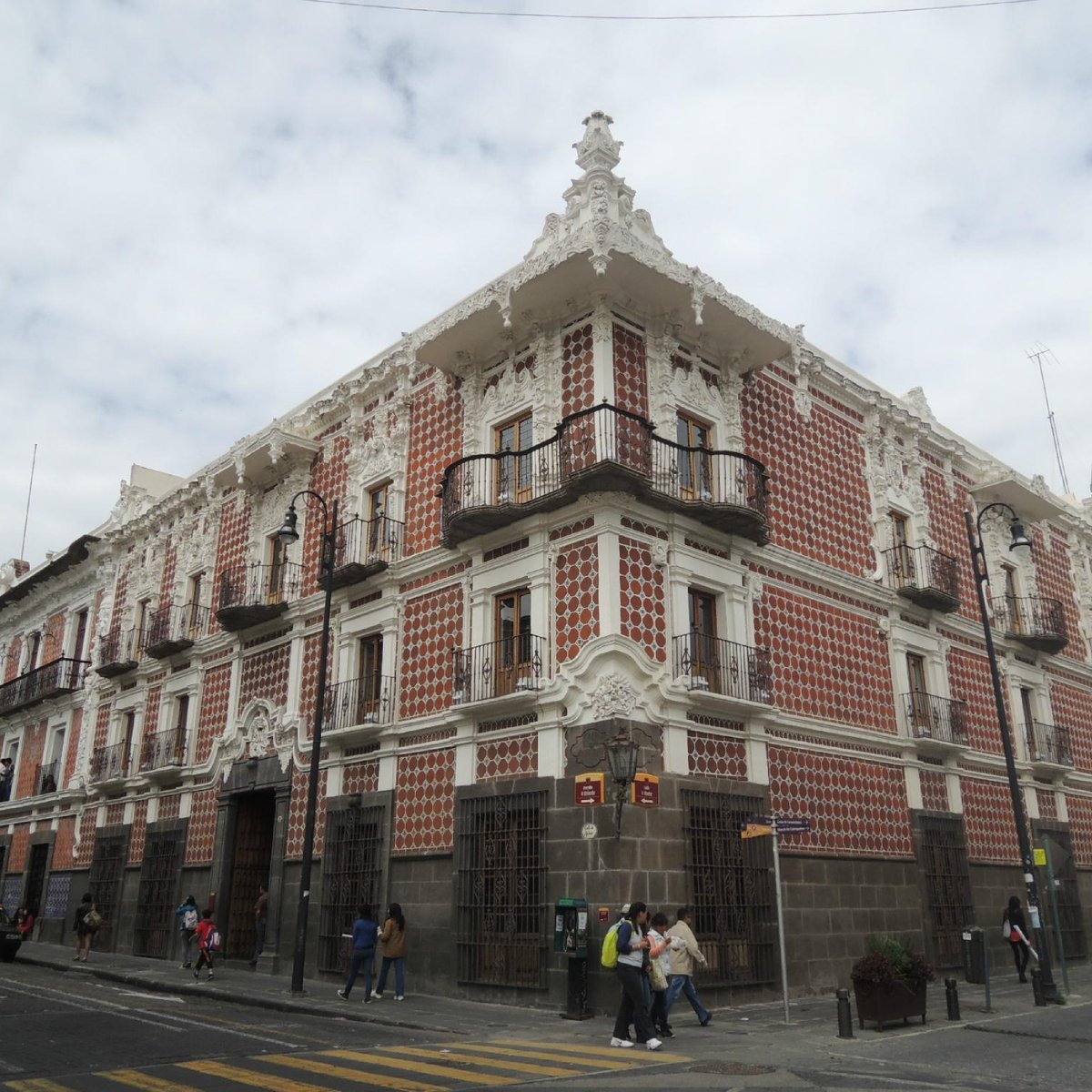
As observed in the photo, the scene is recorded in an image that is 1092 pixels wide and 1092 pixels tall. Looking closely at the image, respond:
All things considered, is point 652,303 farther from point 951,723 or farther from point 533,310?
point 951,723

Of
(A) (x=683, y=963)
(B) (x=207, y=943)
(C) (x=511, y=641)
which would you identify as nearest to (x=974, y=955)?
(A) (x=683, y=963)

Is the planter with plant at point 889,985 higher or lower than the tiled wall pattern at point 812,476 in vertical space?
lower

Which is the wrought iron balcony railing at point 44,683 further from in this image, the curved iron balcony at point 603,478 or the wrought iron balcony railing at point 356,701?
the curved iron balcony at point 603,478

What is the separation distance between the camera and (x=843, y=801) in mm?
19391

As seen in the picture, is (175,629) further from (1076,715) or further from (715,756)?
(1076,715)

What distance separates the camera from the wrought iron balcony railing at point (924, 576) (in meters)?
22.1

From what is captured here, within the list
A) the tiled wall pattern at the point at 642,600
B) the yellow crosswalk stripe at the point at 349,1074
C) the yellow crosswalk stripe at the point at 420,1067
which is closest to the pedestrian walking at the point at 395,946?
the yellow crosswalk stripe at the point at 420,1067

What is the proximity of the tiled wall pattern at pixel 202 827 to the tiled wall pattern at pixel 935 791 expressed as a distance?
15.1 metres

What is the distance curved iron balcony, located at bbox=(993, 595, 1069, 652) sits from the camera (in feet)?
82.6

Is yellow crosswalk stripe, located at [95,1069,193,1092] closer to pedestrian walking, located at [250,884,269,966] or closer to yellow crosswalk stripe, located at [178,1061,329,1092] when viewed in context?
yellow crosswalk stripe, located at [178,1061,329,1092]

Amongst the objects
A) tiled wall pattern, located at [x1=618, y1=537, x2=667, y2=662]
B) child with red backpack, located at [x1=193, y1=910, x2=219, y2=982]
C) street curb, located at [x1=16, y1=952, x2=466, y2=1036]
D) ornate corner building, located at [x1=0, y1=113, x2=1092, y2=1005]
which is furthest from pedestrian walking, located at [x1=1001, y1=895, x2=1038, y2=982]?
child with red backpack, located at [x1=193, y1=910, x2=219, y2=982]

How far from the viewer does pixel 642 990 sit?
12.1 meters

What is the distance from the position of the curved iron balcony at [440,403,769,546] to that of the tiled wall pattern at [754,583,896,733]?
1596mm

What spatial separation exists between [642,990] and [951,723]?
12581 millimetres
